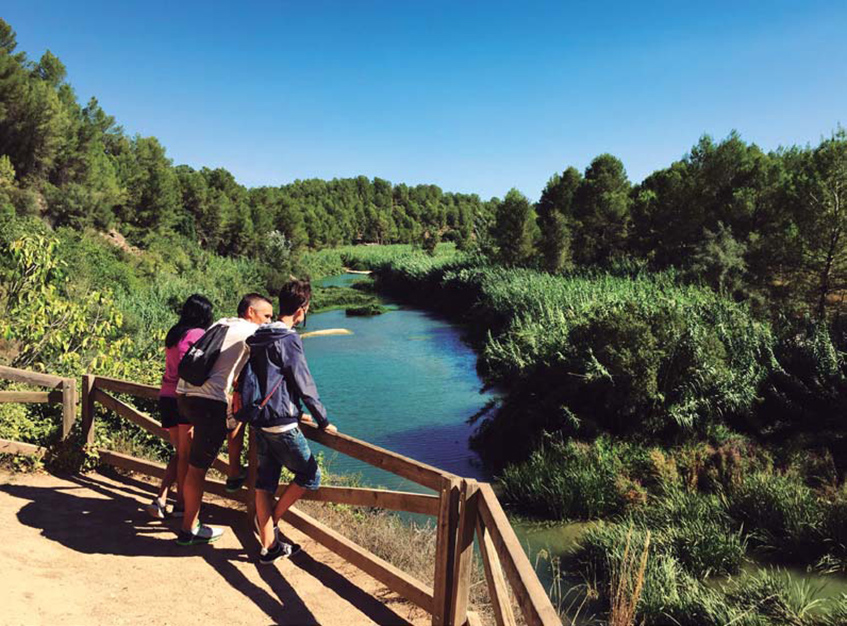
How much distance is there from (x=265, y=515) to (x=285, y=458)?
1.74 ft

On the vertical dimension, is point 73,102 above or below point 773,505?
above

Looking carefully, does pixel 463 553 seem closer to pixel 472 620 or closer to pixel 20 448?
pixel 472 620

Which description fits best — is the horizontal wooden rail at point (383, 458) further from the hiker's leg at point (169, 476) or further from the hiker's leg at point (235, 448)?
the hiker's leg at point (169, 476)

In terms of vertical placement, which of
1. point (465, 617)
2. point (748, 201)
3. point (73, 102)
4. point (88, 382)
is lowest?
point (465, 617)

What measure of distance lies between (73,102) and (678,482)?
146 ft

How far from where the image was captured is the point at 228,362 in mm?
4168

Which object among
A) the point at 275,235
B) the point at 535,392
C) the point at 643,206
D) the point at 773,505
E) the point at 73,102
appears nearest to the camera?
the point at 773,505

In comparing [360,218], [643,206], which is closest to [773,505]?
[643,206]

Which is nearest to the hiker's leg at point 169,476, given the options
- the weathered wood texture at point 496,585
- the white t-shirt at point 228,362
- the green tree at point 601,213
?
the white t-shirt at point 228,362

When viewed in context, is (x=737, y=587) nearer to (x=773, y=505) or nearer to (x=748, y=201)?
(x=773, y=505)

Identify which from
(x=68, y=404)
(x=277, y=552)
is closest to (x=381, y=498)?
(x=277, y=552)

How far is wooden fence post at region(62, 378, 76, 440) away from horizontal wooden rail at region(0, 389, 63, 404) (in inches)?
5.2

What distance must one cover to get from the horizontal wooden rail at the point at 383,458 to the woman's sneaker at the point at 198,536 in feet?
3.94

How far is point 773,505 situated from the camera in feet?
28.5
